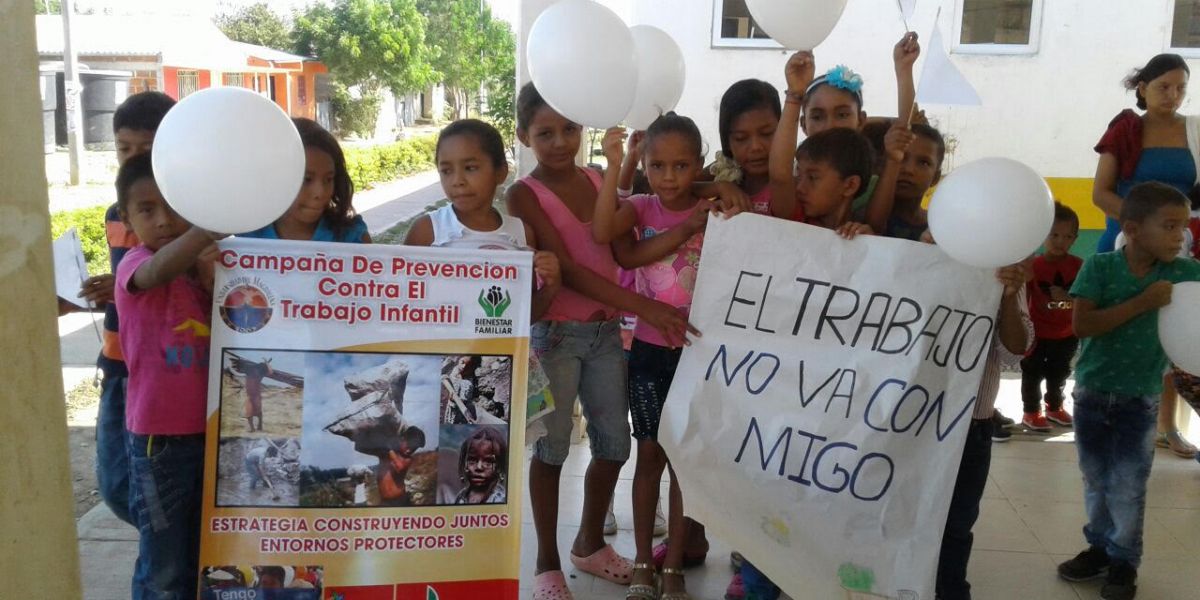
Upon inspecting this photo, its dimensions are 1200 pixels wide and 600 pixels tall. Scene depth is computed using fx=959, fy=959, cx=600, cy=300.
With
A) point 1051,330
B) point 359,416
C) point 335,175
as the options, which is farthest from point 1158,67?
point 359,416

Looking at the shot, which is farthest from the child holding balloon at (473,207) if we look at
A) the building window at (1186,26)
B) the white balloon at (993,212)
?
the building window at (1186,26)

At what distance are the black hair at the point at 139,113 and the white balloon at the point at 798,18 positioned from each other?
1544 mm

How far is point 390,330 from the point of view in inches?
86.7

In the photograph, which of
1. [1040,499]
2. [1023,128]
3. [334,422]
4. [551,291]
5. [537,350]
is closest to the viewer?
[334,422]

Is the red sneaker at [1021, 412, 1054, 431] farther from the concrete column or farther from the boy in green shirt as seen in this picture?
the concrete column

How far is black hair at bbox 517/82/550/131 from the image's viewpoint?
8.39 feet

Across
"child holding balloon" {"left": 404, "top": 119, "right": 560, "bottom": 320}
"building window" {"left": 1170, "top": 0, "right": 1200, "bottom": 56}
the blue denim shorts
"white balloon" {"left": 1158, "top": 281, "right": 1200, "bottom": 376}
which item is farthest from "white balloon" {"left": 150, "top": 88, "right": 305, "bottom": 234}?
"building window" {"left": 1170, "top": 0, "right": 1200, "bottom": 56}

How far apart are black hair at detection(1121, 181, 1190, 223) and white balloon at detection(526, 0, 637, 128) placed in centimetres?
Answer: 148

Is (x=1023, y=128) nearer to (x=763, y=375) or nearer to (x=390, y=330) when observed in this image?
(x=763, y=375)

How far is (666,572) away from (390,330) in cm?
113

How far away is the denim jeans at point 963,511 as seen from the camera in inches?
97.1

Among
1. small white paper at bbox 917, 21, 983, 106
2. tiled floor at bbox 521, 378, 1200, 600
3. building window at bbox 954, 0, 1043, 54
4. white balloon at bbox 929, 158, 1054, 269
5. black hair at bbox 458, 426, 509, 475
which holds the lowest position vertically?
tiled floor at bbox 521, 378, 1200, 600

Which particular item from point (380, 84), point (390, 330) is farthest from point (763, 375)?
point (380, 84)

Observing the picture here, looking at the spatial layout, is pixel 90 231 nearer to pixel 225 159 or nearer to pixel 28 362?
pixel 225 159
